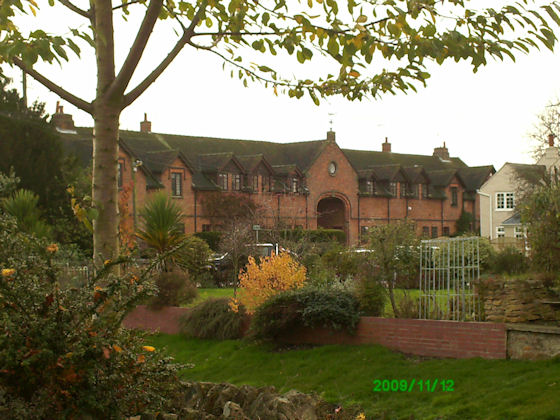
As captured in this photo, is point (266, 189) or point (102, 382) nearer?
point (102, 382)

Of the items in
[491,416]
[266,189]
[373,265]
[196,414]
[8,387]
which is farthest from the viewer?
[266,189]

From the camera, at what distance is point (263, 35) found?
614 centimetres

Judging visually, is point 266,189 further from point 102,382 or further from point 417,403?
point 102,382

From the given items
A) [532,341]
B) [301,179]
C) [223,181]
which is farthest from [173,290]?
[301,179]

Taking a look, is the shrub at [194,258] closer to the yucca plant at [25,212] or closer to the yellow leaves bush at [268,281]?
the yucca plant at [25,212]

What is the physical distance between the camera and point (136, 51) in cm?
560

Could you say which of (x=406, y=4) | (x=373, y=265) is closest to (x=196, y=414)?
(x=406, y=4)

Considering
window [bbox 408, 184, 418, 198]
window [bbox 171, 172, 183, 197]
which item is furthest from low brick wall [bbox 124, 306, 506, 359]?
window [bbox 408, 184, 418, 198]

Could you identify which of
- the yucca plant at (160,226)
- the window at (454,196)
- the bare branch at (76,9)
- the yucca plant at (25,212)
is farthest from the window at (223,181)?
the bare branch at (76,9)

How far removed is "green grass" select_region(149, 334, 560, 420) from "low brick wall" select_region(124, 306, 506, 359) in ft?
0.82

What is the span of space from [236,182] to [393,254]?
38527mm

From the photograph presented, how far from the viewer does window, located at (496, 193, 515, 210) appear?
60219mm

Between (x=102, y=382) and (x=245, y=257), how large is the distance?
25.3m

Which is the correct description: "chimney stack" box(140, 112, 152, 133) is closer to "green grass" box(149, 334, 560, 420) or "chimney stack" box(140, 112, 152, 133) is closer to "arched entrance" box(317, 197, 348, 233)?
"arched entrance" box(317, 197, 348, 233)
